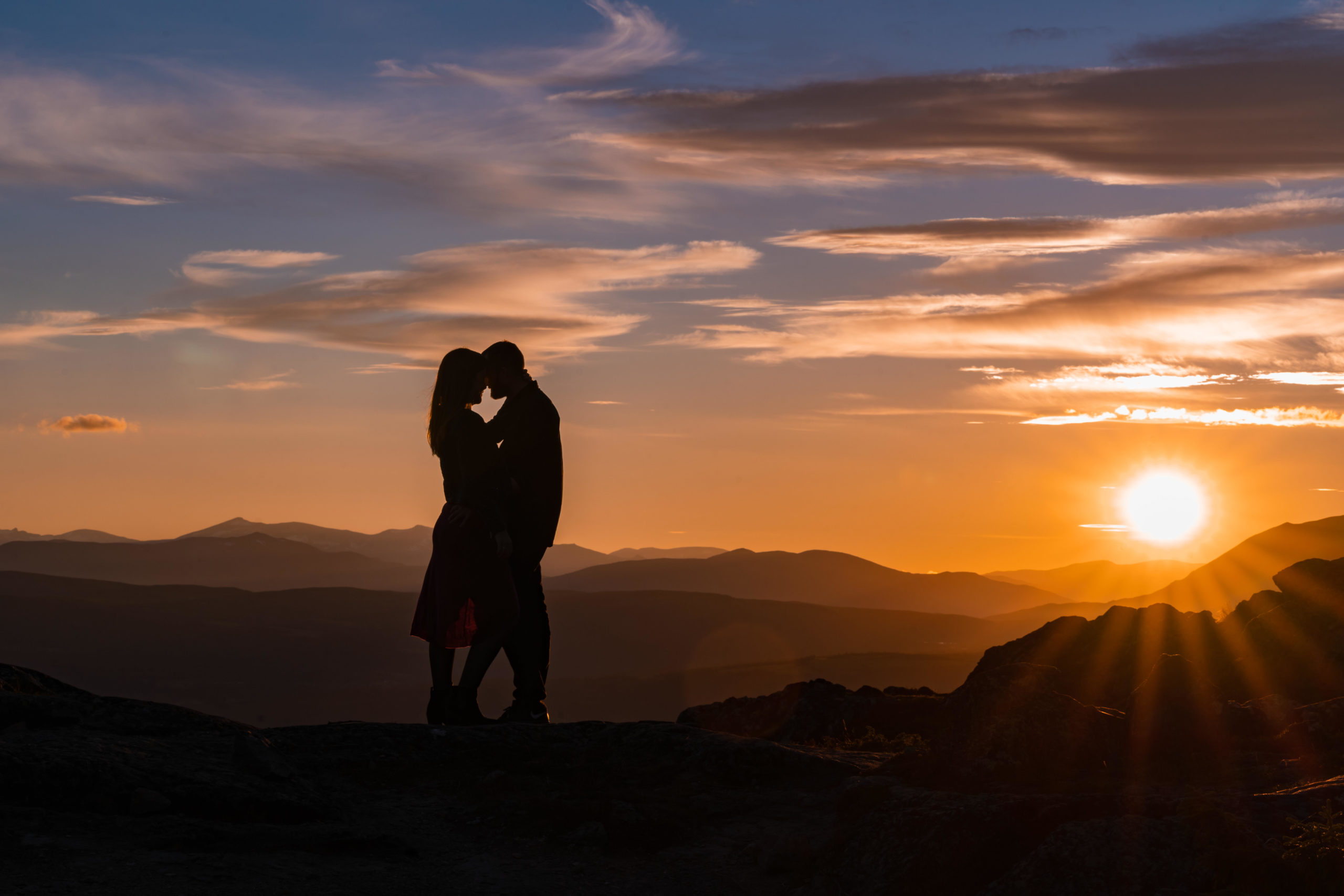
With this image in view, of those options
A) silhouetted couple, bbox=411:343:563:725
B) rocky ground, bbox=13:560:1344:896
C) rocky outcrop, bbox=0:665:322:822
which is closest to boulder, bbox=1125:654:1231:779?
rocky ground, bbox=13:560:1344:896

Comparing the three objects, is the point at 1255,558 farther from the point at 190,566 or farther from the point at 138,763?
the point at 190,566

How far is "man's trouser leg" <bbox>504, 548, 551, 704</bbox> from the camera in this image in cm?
724

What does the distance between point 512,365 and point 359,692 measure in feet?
174

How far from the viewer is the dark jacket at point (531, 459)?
284 inches

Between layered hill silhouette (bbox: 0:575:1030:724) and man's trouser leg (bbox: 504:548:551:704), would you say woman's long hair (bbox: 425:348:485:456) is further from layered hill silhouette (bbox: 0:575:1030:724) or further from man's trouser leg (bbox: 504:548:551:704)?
layered hill silhouette (bbox: 0:575:1030:724)

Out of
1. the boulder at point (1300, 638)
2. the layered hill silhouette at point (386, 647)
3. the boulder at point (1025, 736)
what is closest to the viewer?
the boulder at point (1025, 736)

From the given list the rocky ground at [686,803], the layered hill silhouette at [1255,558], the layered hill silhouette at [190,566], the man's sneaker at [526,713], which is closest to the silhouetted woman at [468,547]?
the man's sneaker at [526,713]

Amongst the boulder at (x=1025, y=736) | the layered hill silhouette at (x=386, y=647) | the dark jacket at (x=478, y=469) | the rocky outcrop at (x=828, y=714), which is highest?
the dark jacket at (x=478, y=469)

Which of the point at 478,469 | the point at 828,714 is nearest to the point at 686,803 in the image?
the point at 478,469

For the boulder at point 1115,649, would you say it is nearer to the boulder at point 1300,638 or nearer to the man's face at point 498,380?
the boulder at point 1300,638

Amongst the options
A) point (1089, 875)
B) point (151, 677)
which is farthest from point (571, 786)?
point (151, 677)

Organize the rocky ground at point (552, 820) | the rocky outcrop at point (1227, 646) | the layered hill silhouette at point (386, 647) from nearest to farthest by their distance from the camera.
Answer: the rocky ground at point (552, 820), the rocky outcrop at point (1227, 646), the layered hill silhouette at point (386, 647)

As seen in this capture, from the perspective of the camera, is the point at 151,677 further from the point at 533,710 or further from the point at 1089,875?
the point at 1089,875

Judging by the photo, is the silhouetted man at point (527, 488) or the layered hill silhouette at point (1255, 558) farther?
the layered hill silhouette at point (1255, 558)
